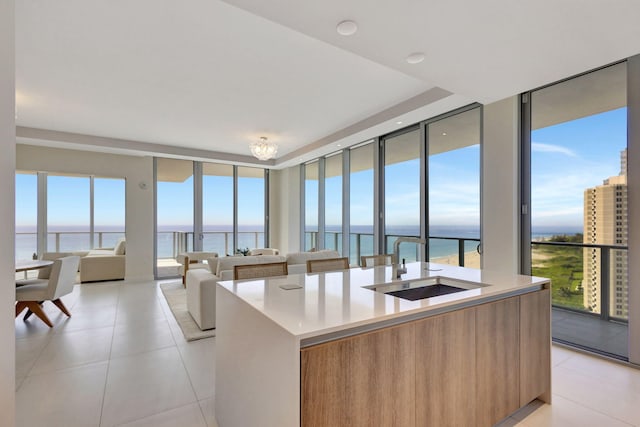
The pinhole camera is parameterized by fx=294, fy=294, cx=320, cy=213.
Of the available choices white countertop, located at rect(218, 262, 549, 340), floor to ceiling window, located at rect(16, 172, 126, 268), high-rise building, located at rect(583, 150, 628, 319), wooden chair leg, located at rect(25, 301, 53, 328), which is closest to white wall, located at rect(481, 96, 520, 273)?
high-rise building, located at rect(583, 150, 628, 319)

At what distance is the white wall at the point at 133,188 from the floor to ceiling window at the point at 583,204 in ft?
22.6

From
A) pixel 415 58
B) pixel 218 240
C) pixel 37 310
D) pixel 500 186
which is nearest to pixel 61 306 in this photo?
pixel 37 310

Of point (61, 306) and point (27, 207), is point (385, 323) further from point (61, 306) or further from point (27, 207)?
point (27, 207)

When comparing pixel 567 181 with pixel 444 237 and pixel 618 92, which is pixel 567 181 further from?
pixel 444 237

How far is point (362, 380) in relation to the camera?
1.16 m

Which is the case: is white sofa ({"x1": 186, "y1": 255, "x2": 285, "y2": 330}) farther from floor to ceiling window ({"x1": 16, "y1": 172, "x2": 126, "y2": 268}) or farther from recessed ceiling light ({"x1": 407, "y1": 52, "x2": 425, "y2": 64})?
floor to ceiling window ({"x1": 16, "y1": 172, "x2": 126, "y2": 268})

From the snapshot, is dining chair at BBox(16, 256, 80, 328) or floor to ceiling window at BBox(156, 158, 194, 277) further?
floor to ceiling window at BBox(156, 158, 194, 277)

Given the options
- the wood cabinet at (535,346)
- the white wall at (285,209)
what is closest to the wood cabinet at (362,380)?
the wood cabinet at (535,346)

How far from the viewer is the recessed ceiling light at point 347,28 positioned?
1878mm

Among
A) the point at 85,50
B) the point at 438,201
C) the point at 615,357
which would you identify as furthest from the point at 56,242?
the point at 615,357

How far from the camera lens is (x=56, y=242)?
721cm

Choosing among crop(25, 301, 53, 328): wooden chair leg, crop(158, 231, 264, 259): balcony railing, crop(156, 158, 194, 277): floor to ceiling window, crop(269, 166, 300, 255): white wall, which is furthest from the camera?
crop(269, 166, 300, 255): white wall

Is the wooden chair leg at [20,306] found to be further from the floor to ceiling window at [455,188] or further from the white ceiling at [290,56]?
the floor to ceiling window at [455,188]

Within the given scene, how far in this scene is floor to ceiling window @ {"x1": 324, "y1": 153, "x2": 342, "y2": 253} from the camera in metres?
6.35
